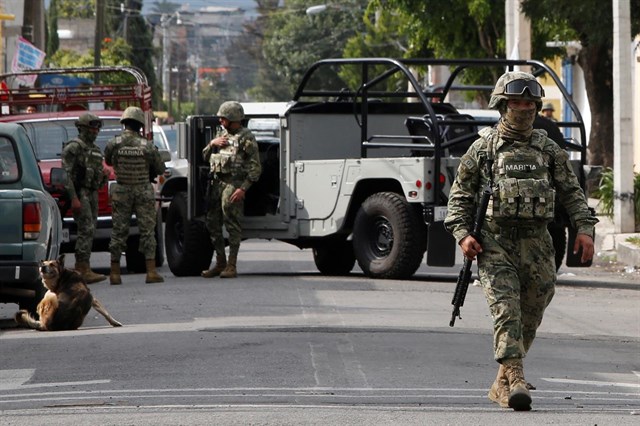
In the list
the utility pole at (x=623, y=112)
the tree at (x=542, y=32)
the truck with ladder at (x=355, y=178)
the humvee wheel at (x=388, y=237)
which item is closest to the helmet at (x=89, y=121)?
the truck with ladder at (x=355, y=178)

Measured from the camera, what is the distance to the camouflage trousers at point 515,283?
827cm

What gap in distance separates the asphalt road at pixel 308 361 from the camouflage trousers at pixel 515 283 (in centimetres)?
39

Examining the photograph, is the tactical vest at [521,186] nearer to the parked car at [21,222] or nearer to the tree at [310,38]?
the parked car at [21,222]

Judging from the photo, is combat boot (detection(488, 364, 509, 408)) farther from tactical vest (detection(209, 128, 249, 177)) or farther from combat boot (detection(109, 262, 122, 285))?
combat boot (detection(109, 262, 122, 285))

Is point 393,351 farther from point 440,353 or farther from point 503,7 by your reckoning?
point 503,7

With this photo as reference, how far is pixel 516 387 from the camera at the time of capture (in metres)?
8.06

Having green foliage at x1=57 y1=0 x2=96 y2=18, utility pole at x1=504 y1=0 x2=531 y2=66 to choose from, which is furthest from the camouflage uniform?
green foliage at x1=57 y1=0 x2=96 y2=18

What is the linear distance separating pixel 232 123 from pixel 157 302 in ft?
10.0

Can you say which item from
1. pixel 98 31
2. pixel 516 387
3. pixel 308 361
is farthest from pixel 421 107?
pixel 98 31

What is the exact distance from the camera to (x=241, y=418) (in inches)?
303

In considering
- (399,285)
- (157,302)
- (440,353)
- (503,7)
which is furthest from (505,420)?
(503,7)

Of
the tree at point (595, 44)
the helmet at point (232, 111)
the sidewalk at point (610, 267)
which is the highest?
the tree at point (595, 44)

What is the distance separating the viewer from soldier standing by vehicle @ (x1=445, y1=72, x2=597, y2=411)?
27.2 ft

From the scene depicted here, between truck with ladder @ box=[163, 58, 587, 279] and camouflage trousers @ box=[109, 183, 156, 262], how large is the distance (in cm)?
95
